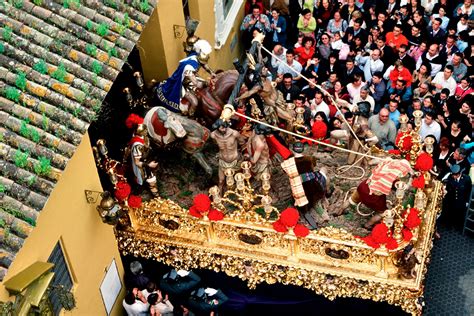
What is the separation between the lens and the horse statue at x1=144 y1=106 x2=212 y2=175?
49.8ft

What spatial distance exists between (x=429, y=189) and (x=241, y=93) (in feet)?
13.8

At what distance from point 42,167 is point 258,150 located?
5031 millimetres

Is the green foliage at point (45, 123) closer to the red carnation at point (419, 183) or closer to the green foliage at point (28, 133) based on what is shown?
the green foliage at point (28, 133)

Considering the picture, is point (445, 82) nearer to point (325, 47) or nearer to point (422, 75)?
point (422, 75)

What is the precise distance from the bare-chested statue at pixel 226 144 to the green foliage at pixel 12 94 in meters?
4.05

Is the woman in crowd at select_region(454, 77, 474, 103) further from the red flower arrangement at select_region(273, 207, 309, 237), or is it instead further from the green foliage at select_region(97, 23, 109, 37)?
the green foliage at select_region(97, 23, 109, 37)

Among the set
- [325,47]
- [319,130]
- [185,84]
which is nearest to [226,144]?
[185,84]

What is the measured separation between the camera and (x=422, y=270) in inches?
581

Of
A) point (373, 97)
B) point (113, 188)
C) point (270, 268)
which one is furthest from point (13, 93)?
point (373, 97)

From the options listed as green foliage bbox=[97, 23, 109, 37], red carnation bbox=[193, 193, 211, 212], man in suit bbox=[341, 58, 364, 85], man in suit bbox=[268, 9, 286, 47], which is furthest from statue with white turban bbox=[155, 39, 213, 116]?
man in suit bbox=[268, 9, 286, 47]

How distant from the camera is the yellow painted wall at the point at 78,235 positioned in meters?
11.9

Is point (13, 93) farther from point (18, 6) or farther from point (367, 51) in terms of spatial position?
point (367, 51)

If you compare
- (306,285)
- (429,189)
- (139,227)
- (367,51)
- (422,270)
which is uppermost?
(367,51)

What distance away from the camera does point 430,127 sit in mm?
17703
